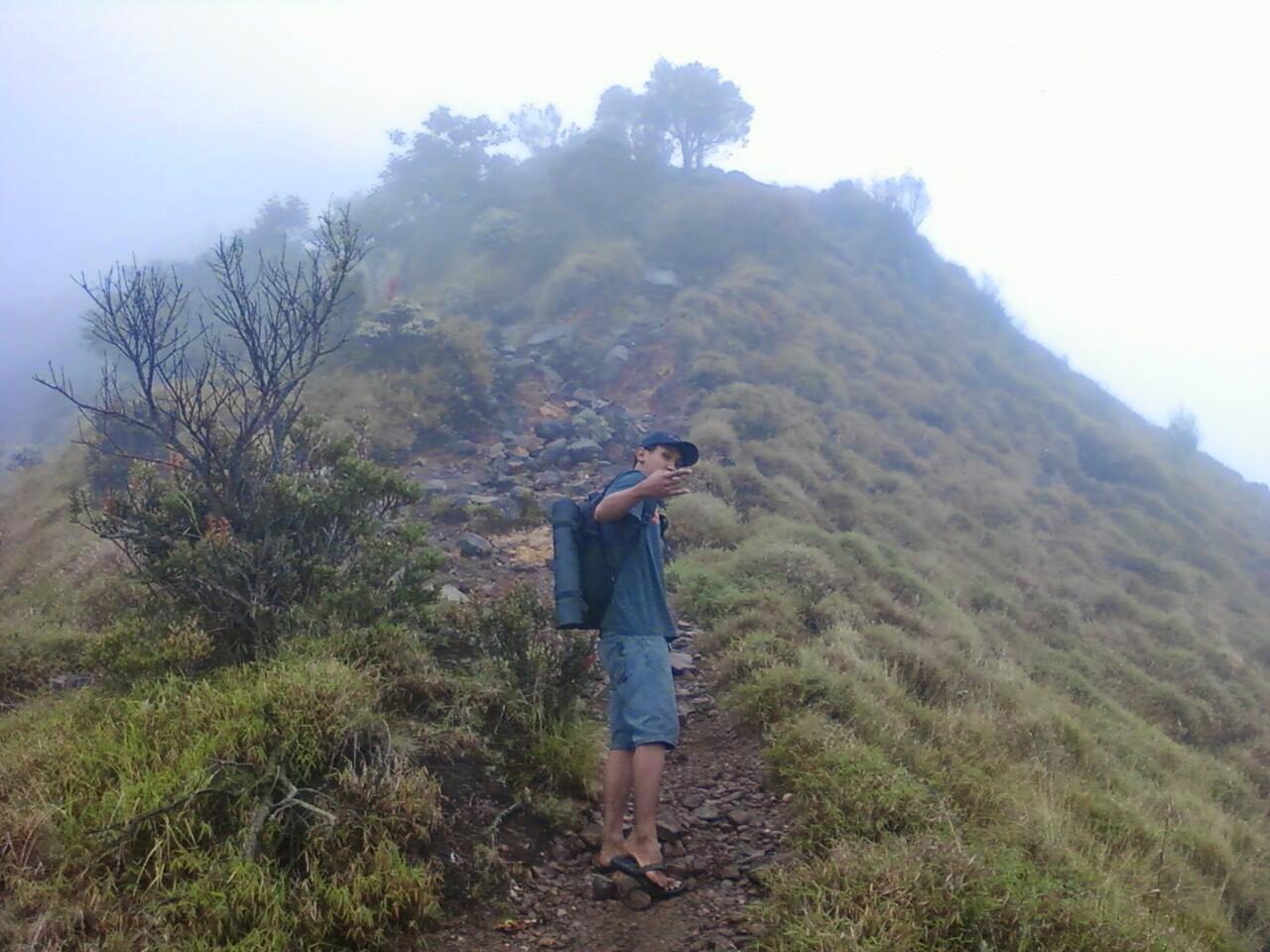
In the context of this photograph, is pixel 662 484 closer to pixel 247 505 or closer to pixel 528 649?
pixel 528 649

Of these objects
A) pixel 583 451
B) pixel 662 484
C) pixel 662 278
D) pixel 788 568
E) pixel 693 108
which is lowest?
pixel 583 451

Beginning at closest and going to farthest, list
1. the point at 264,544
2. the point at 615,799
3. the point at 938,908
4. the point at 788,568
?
the point at 938,908 → the point at 615,799 → the point at 264,544 → the point at 788,568

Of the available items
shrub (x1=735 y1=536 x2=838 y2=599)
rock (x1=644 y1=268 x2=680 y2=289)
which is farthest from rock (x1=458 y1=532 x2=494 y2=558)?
rock (x1=644 y1=268 x2=680 y2=289)

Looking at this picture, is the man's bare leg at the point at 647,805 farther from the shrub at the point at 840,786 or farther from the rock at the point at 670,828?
the shrub at the point at 840,786

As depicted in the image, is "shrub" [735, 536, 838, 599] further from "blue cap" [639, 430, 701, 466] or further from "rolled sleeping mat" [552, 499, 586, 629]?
"rolled sleeping mat" [552, 499, 586, 629]

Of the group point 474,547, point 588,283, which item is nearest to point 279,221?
point 588,283

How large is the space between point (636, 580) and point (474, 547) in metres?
5.42

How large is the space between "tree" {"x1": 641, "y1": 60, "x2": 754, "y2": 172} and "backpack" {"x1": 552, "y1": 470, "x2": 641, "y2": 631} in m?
35.0

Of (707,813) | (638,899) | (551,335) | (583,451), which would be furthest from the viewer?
(551,335)

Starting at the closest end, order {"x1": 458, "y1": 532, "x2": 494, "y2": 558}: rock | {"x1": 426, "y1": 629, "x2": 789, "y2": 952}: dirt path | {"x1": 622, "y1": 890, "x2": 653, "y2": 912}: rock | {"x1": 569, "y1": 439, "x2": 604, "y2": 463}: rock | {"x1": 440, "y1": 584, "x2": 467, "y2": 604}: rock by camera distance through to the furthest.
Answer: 1. {"x1": 426, "y1": 629, "x2": 789, "y2": 952}: dirt path
2. {"x1": 622, "y1": 890, "x2": 653, "y2": 912}: rock
3. {"x1": 440, "y1": 584, "x2": 467, "y2": 604}: rock
4. {"x1": 458, "y1": 532, "x2": 494, "y2": 558}: rock
5. {"x1": 569, "y1": 439, "x2": 604, "y2": 463}: rock

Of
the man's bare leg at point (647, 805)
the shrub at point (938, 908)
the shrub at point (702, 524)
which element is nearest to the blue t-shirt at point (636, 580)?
the man's bare leg at point (647, 805)

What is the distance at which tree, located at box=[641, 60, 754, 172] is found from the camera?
1416 inches

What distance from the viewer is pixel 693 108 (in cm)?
3597

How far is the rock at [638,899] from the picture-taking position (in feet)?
10.8
